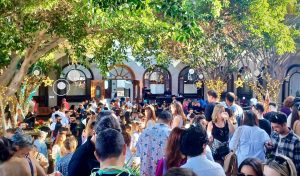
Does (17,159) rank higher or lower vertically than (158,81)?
lower

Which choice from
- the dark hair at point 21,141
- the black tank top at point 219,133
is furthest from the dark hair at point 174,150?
the black tank top at point 219,133

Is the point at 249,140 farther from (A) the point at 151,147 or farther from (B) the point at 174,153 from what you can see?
(B) the point at 174,153

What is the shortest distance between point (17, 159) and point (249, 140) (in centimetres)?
331

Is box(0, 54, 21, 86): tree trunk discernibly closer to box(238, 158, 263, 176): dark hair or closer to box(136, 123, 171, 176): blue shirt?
box(136, 123, 171, 176): blue shirt

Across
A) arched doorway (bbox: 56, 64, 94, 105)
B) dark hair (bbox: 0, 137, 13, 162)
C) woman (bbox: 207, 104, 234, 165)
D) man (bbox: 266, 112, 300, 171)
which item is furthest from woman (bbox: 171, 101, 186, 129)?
arched doorway (bbox: 56, 64, 94, 105)

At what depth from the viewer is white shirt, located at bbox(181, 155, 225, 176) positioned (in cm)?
403

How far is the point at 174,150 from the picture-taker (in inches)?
188

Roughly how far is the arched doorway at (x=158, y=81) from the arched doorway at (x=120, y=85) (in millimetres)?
869

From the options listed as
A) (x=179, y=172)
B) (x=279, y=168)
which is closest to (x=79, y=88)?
(x=279, y=168)

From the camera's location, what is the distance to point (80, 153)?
462 cm


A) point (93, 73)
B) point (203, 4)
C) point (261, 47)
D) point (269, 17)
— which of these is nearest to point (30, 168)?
point (203, 4)

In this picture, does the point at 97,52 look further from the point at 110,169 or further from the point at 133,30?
the point at 110,169

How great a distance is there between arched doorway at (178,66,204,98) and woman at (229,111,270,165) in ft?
62.6

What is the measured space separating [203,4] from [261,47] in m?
4.09
